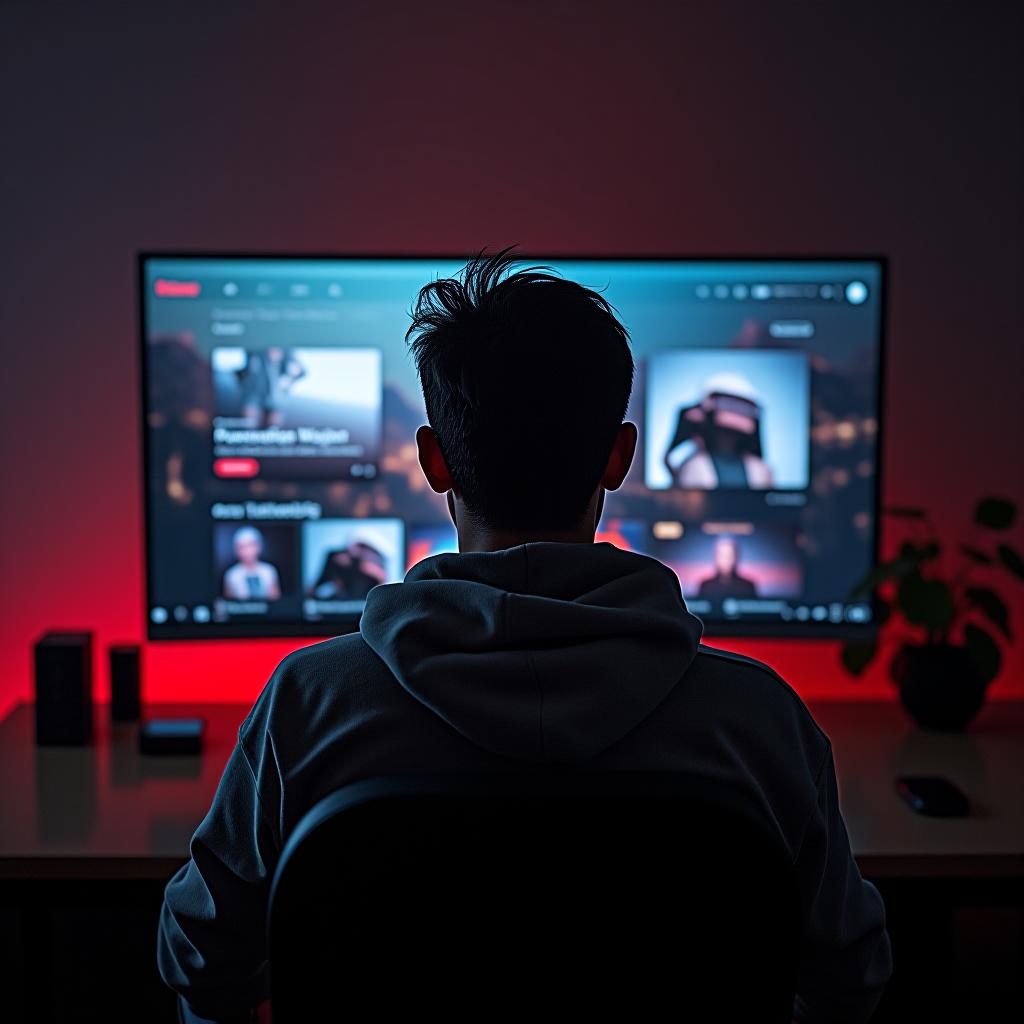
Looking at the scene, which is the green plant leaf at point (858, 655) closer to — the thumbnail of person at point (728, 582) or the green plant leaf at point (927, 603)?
the green plant leaf at point (927, 603)

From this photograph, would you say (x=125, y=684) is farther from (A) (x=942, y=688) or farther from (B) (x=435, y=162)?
(A) (x=942, y=688)

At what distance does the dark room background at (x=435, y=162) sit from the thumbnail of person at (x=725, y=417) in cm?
40

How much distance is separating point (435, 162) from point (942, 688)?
1.44 m

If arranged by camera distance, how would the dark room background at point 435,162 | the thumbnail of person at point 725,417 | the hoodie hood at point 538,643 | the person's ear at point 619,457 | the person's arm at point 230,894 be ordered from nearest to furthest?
the hoodie hood at point 538,643 → the person's arm at point 230,894 → the person's ear at point 619,457 → the thumbnail of person at point 725,417 → the dark room background at point 435,162

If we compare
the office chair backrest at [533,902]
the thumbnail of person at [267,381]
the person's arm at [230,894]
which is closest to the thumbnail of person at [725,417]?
the thumbnail of person at [267,381]

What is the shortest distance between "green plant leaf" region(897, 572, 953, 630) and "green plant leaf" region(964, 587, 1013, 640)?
0.10m

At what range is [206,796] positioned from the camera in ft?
5.35

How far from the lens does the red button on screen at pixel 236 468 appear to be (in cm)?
193

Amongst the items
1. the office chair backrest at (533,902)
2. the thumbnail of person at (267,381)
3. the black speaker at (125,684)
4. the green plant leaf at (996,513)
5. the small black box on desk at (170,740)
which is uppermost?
the thumbnail of person at (267,381)

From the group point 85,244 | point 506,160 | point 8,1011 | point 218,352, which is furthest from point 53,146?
point 8,1011

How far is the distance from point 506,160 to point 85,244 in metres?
0.88

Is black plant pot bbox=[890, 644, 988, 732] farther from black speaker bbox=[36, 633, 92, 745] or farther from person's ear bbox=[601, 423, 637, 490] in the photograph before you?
black speaker bbox=[36, 633, 92, 745]

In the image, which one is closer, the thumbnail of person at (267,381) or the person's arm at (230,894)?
the person's arm at (230,894)

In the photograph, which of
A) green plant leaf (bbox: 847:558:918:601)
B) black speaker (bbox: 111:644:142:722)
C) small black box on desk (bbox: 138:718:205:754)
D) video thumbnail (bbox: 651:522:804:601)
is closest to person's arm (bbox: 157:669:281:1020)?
small black box on desk (bbox: 138:718:205:754)
